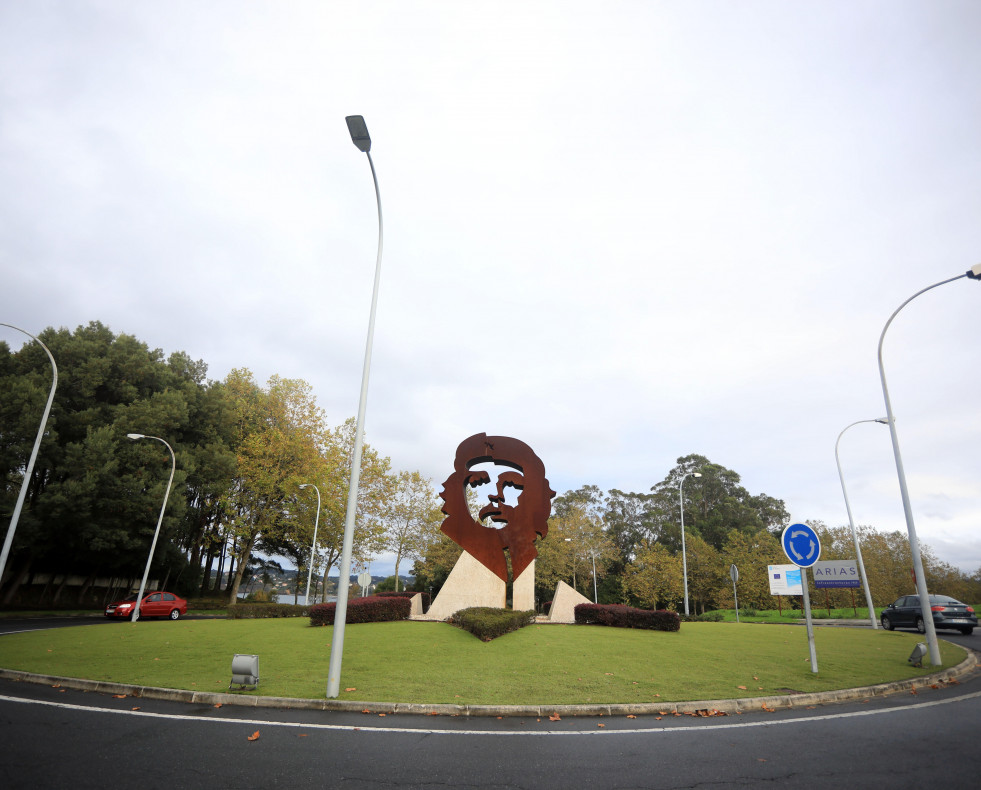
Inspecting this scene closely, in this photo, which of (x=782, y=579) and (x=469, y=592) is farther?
(x=782, y=579)

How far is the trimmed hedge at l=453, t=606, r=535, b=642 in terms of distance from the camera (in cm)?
1509

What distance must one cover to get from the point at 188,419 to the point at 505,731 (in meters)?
34.4

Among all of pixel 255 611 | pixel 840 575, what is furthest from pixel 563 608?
pixel 840 575

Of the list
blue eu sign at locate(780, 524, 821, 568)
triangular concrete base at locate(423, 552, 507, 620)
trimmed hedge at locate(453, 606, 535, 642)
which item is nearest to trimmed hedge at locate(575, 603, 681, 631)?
trimmed hedge at locate(453, 606, 535, 642)

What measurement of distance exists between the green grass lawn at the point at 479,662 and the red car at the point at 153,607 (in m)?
9.28

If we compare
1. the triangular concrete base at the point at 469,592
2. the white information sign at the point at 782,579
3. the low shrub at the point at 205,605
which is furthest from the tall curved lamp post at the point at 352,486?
the white information sign at the point at 782,579

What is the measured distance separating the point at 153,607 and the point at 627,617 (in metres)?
23.9

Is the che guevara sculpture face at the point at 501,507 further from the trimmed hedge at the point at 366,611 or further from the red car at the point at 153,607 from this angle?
the red car at the point at 153,607

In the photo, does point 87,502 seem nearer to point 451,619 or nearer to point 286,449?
point 286,449

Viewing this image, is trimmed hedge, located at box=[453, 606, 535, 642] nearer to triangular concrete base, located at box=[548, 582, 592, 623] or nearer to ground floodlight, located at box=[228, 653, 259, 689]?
triangular concrete base, located at box=[548, 582, 592, 623]

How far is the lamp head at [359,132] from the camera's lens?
9742 millimetres

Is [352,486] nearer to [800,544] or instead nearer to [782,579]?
[800,544]

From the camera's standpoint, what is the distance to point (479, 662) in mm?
11664

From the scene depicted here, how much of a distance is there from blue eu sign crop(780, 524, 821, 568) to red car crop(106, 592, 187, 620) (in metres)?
28.8
